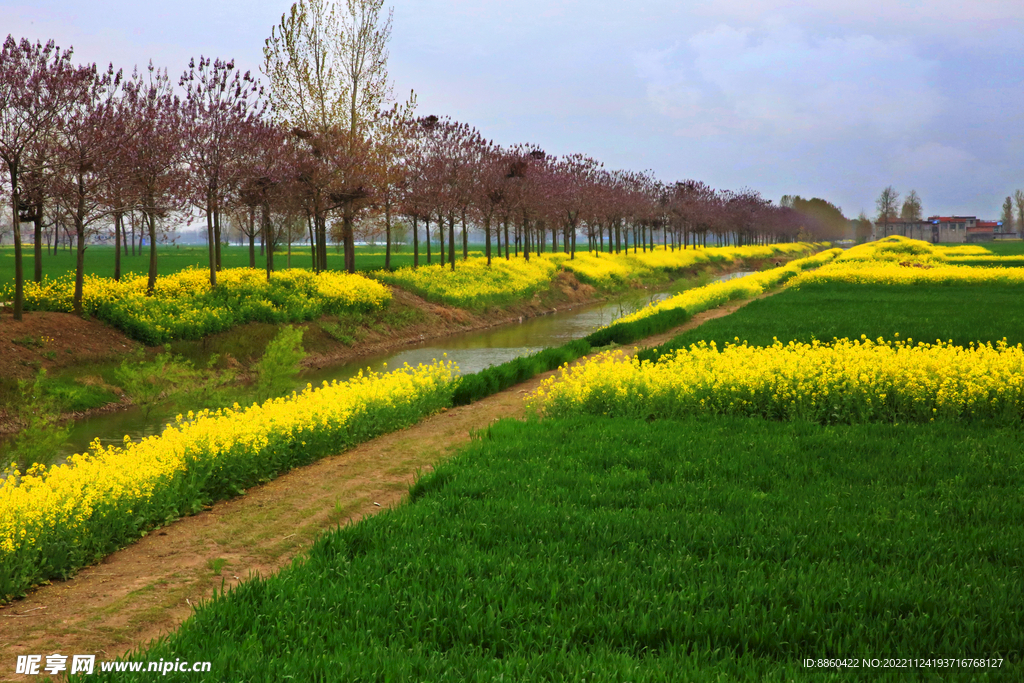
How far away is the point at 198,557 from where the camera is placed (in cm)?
718

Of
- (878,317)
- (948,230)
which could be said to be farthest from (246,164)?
(948,230)

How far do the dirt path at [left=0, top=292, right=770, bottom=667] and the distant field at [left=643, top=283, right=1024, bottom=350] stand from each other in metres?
11.1

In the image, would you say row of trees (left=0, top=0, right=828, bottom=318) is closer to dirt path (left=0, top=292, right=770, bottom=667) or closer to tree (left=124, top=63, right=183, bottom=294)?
tree (left=124, top=63, right=183, bottom=294)

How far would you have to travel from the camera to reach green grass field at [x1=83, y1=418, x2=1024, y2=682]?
4.50m

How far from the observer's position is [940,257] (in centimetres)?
6538

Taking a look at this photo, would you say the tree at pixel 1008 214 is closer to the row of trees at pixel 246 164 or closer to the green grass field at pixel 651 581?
the row of trees at pixel 246 164

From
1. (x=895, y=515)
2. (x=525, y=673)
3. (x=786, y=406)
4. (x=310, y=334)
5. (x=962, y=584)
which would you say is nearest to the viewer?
(x=525, y=673)

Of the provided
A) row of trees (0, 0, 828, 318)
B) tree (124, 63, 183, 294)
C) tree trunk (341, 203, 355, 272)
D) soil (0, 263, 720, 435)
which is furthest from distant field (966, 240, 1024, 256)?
tree (124, 63, 183, 294)

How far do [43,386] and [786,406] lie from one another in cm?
1674

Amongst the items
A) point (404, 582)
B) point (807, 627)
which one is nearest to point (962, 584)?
point (807, 627)

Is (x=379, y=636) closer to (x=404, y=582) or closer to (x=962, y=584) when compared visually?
(x=404, y=582)

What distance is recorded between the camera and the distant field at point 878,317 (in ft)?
62.1

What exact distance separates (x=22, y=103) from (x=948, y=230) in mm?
201562

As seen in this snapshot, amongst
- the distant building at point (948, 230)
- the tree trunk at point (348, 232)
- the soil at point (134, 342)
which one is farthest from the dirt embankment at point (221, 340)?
the distant building at point (948, 230)
